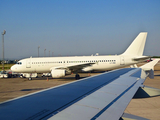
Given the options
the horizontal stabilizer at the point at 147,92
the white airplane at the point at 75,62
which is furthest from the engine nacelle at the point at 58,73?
the horizontal stabilizer at the point at 147,92

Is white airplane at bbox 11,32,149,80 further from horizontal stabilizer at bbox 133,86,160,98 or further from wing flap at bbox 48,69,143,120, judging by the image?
wing flap at bbox 48,69,143,120

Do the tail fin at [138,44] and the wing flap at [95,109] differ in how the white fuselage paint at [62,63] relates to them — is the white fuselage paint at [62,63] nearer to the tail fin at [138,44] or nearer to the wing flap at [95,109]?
the tail fin at [138,44]


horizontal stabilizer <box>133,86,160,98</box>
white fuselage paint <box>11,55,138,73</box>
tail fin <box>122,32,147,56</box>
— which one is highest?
tail fin <box>122,32,147,56</box>

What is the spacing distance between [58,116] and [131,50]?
68.8 ft

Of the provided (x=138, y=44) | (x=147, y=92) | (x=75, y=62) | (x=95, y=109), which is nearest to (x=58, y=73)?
(x=75, y=62)

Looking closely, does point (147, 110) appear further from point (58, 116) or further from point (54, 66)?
point (54, 66)

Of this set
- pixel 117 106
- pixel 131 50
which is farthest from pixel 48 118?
pixel 131 50

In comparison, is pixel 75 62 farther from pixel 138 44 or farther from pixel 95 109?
pixel 95 109

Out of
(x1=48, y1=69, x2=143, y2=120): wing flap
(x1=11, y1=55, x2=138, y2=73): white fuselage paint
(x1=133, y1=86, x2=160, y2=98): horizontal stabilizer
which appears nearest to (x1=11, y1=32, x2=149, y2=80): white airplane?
(x1=11, y1=55, x2=138, y2=73): white fuselage paint

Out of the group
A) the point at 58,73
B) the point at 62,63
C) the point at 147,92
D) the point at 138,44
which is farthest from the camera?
the point at 138,44

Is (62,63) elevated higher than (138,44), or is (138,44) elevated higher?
(138,44)

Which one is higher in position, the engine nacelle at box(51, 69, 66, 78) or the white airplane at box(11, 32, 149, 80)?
the white airplane at box(11, 32, 149, 80)

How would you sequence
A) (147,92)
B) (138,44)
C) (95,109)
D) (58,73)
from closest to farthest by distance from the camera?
(95,109) < (147,92) < (58,73) < (138,44)

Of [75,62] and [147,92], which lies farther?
[75,62]
